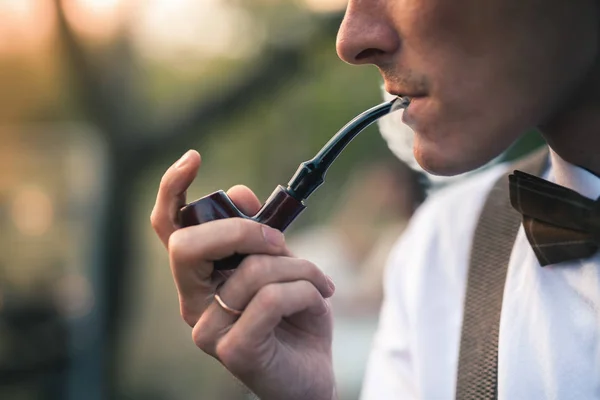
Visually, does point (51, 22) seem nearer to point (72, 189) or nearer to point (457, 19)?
point (72, 189)

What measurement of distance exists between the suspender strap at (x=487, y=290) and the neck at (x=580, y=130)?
0.69ft

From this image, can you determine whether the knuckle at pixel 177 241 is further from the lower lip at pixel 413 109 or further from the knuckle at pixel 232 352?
the lower lip at pixel 413 109

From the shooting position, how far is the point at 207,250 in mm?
1003

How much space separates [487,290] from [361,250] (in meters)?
3.42

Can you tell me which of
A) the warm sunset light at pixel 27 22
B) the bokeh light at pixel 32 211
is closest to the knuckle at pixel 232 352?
the warm sunset light at pixel 27 22

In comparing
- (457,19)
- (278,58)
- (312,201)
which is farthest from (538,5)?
(312,201)

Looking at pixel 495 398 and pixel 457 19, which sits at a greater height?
pixel 457 19

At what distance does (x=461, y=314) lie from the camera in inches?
53.2

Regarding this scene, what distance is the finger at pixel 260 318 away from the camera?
1.00m

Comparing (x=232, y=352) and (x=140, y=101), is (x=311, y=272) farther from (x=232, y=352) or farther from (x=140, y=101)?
(x=140, y=101)

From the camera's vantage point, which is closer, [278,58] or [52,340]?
[278,58]

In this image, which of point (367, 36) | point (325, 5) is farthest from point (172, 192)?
point (325, 5)

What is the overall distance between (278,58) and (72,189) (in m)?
1.66

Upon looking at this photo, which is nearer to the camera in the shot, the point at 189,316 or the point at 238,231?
the point at 238,231
